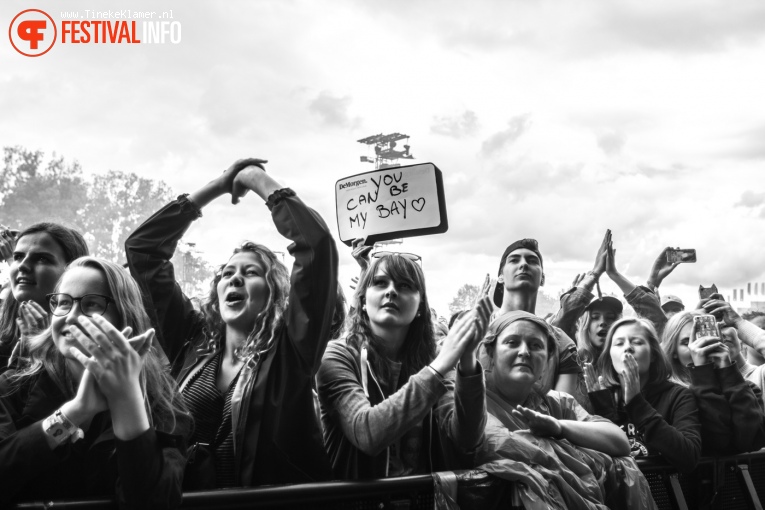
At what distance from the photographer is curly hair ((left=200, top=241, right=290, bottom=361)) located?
9.81 ft

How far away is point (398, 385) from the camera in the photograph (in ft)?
10.6

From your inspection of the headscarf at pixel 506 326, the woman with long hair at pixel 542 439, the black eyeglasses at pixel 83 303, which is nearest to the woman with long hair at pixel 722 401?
the woman with long hair at pixel 542 439

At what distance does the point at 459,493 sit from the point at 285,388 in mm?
762

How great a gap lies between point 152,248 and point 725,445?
2929 mm

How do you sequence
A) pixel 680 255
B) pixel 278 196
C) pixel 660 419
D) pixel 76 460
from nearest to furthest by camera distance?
pixel 76 460
pixel 278 196
pixel 660 419
pixel 680 255

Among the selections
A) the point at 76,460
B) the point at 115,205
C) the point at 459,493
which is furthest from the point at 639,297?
the point at 115,205

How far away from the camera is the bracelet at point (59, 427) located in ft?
7.13

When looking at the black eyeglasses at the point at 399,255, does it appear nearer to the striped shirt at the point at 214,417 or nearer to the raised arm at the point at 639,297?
the striped shirt at the point at 214,417

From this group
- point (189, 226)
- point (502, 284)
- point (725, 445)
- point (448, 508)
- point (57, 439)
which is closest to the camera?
point (57, 439)

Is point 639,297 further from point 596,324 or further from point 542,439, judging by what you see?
point 542,439

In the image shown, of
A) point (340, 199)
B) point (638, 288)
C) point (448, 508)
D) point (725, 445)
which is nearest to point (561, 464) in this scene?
point (448, 508)

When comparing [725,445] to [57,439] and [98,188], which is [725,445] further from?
[98,188]

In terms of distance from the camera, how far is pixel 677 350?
451 centimetres

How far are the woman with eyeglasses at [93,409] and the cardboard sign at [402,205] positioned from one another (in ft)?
6.41
